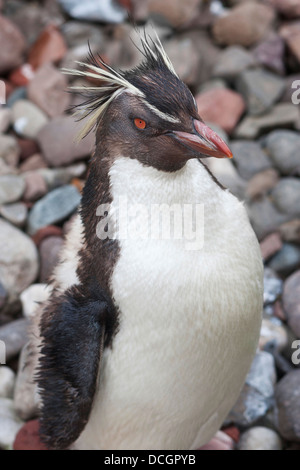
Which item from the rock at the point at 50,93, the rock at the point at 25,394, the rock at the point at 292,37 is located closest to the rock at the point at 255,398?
the rock at the point at 25,394

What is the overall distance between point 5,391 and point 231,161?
151cm

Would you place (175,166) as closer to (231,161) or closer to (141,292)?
(141,292)

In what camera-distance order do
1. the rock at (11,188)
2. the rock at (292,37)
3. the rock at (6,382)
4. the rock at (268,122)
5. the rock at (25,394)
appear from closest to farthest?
the rock at (25,394) < the rock at (6,382) < the rock at (11,188) < the rock at (268,122) < the rock at (292,37)

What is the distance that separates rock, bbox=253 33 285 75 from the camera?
11.3 ft

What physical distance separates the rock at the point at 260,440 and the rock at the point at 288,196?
108 cm

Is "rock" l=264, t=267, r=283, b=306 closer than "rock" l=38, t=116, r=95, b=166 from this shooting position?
Yes

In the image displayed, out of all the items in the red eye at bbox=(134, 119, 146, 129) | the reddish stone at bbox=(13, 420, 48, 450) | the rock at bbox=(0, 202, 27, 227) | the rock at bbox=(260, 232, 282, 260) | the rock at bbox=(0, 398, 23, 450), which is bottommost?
the rock at bbox=(0, 398, 23, 450)

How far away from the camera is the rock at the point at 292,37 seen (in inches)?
134

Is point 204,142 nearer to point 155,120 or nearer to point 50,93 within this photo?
point 155,120

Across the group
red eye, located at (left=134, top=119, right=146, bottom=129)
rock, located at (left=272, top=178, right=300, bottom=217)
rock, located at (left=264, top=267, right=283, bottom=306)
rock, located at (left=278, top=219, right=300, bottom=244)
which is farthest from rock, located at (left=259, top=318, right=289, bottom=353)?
red eye, located at (left=134, top=119, right=146, bottom=129)

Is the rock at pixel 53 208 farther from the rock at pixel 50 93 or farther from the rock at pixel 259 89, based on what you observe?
the rock at pixel 259 89

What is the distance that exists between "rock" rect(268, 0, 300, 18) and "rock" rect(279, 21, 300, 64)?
0.12 m

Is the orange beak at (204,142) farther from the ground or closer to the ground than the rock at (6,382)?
farther from the ground

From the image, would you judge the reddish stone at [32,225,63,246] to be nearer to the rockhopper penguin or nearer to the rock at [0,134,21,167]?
the rock at [0,134,21,167]
